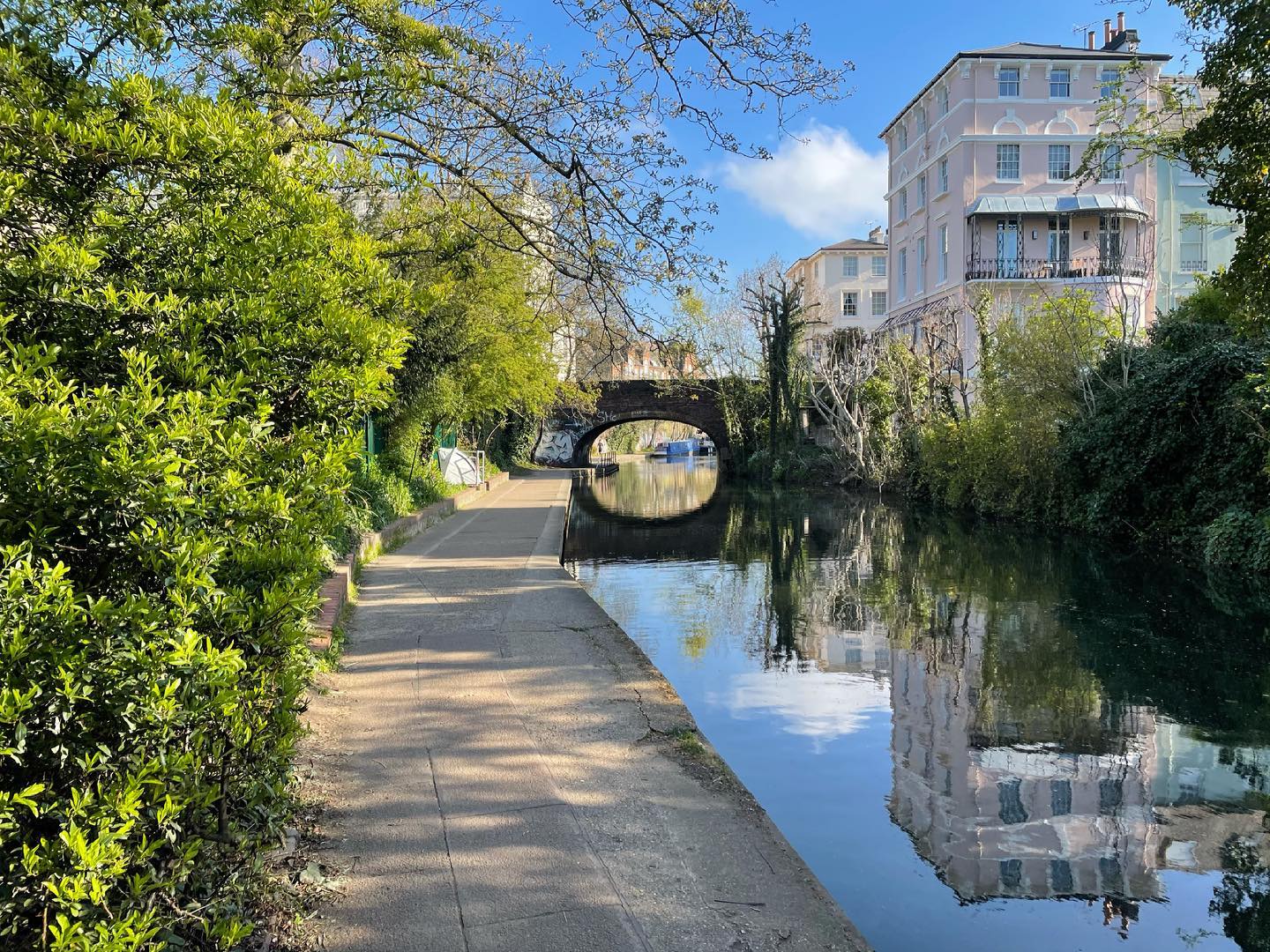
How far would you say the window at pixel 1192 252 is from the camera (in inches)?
1309

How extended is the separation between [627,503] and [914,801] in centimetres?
2546

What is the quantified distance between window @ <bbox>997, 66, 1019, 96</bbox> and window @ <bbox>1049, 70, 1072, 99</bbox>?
135cm

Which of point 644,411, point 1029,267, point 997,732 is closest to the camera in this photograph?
point 997,732

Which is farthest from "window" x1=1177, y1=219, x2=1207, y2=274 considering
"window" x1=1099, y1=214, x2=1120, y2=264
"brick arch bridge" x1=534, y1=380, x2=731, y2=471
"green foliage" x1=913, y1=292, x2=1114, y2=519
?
"brick arch bridge" x1=534, y1=380, x2=731, y2=471

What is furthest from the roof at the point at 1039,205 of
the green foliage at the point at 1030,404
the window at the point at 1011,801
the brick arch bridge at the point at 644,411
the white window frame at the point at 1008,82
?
the window at the point at 1011,801

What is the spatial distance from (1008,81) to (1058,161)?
A: 344 cm

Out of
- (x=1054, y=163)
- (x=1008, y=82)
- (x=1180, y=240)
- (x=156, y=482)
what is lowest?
(x=156, y=482)

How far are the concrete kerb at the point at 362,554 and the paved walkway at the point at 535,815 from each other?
36cm

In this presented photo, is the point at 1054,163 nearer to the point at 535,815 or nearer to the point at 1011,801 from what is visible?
the point at 1011,801

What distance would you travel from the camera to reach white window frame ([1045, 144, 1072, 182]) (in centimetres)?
3378

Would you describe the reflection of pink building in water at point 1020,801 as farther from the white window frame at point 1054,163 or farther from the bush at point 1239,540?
the white window frame at point 1054,163

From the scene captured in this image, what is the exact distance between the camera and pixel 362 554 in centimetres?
1174

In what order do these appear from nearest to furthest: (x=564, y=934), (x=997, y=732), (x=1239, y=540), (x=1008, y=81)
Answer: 1. (x=564, y=934)
2. (x=997, y=732)
3. (x=1239, y=540)
4. (x=1008, y=81)


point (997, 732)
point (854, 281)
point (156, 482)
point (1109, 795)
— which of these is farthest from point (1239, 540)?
point (854, 281)
